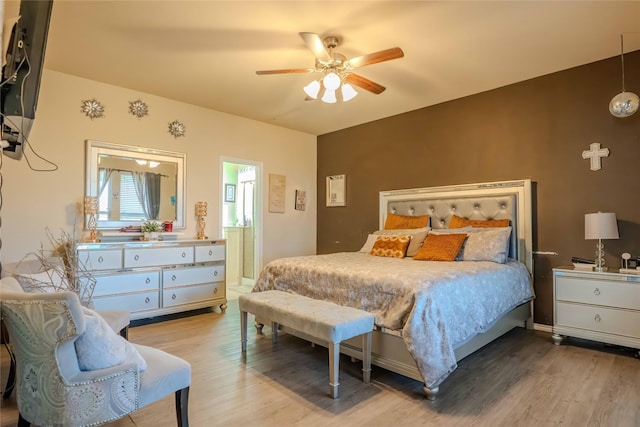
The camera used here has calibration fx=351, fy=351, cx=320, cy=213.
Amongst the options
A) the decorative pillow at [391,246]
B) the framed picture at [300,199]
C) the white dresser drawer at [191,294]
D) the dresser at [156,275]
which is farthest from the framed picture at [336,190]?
the white dresser drawer at [191,294]

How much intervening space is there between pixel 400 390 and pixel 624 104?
9.83ft

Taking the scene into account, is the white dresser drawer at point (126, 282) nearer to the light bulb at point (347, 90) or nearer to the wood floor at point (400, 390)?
the wood floor at point (400, 390)

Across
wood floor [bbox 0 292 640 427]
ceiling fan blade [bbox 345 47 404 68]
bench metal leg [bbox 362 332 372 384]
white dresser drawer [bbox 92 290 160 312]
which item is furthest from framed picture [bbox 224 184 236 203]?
bench metal leg [bbox 362 332 372 384]

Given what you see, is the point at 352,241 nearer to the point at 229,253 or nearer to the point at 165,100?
the point at 229,253

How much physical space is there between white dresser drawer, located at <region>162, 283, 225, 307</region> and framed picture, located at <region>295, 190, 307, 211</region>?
1.93 meters

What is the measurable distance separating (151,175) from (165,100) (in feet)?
3.11

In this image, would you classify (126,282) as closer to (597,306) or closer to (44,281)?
(44,281)

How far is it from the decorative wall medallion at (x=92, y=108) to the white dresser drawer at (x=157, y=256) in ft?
4.97

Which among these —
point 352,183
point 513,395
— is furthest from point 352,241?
point 513,395

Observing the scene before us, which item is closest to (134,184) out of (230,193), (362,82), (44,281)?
(44,281)

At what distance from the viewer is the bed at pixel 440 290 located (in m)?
2.21

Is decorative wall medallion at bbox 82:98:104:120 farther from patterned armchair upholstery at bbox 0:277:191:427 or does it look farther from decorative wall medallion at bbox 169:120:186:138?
patterned armchair upholstery at bbox 0:277:191:427

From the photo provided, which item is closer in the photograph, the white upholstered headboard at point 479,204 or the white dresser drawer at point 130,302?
the white dresser drawer at point 130,302

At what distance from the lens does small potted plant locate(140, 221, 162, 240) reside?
4012 mm
